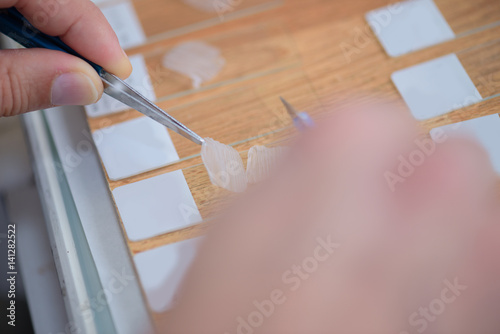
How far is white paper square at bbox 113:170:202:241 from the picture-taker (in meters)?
0.59

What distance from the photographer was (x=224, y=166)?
62 centimetres

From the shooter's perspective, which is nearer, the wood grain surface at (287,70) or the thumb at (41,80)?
the thumb at (41,80)

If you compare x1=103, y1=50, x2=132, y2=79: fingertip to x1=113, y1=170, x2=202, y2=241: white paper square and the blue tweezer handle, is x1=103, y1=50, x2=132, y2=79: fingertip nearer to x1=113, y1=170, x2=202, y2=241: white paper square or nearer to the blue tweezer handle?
the blue tweezer handle

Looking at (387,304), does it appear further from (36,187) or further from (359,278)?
(36,187)

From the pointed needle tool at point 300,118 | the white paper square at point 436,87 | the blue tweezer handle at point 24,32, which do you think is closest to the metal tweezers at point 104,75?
the blue tweezer handle at point 24,32

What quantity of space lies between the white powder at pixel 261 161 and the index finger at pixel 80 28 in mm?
217

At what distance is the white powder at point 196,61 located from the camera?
71cm

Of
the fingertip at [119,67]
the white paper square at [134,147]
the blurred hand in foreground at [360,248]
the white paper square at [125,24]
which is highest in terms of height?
the white paper square at [125,24]

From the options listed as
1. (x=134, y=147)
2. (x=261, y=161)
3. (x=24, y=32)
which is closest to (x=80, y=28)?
(x=24, y=32)

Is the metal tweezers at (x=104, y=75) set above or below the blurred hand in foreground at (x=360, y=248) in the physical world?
above

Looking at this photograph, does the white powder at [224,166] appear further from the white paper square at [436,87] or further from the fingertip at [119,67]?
the white paper square at [436,87]

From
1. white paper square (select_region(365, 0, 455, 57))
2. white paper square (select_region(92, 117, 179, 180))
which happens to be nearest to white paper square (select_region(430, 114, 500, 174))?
white paper square (select_region(365, 0, 455, 57))

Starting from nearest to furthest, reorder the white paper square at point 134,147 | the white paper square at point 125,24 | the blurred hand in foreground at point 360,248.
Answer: the blurred hand in foreground at point 360,248 → the white paper square at point 134,147 → the white paper square at point 125,24

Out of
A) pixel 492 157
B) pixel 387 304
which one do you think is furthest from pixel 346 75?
pixel 387 304
